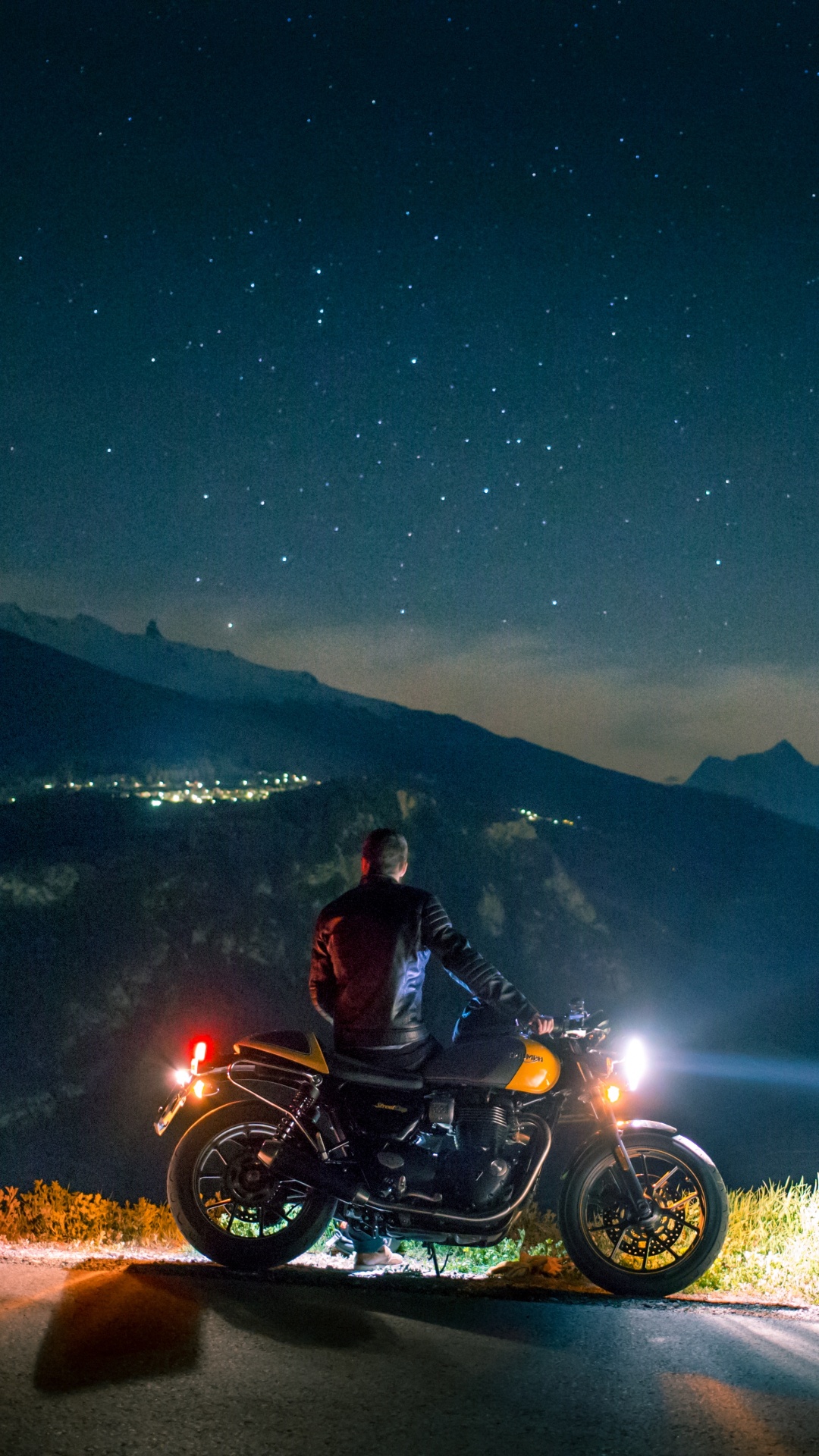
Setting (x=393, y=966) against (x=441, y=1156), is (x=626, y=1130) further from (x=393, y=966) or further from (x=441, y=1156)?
(x=393, y=966)

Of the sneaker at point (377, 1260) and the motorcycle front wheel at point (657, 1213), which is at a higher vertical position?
the motorcycle front wheel at point (657, 1213)

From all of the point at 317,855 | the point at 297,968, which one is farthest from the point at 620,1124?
the point at 317,855

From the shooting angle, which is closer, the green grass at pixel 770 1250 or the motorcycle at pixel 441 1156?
the motorcycle at pixel 441 1156

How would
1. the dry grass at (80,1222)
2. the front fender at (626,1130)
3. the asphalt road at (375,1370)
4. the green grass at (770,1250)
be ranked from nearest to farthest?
the asphalt road at (375,1370) < the front fender at (626,1130) < the green grass at (770,1250) < the dry grass at (80,1222)

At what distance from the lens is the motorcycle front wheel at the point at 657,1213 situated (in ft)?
16.8

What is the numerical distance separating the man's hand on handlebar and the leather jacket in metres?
0.03

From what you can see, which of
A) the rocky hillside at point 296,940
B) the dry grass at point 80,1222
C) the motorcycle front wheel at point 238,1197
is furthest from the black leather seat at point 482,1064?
the rocky hillside at point 296,940

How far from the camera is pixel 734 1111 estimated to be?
81.9 m

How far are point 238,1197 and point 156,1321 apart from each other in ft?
3.65

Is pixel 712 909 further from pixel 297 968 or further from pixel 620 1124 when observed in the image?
pixel 620 1124

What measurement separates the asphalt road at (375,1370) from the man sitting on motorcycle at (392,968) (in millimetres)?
969

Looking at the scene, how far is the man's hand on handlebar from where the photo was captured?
16.8ft

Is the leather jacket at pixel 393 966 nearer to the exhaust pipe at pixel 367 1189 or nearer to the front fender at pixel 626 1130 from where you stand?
the exhaust pipe at pixel 367 1189

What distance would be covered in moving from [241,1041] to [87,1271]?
3.56ft
